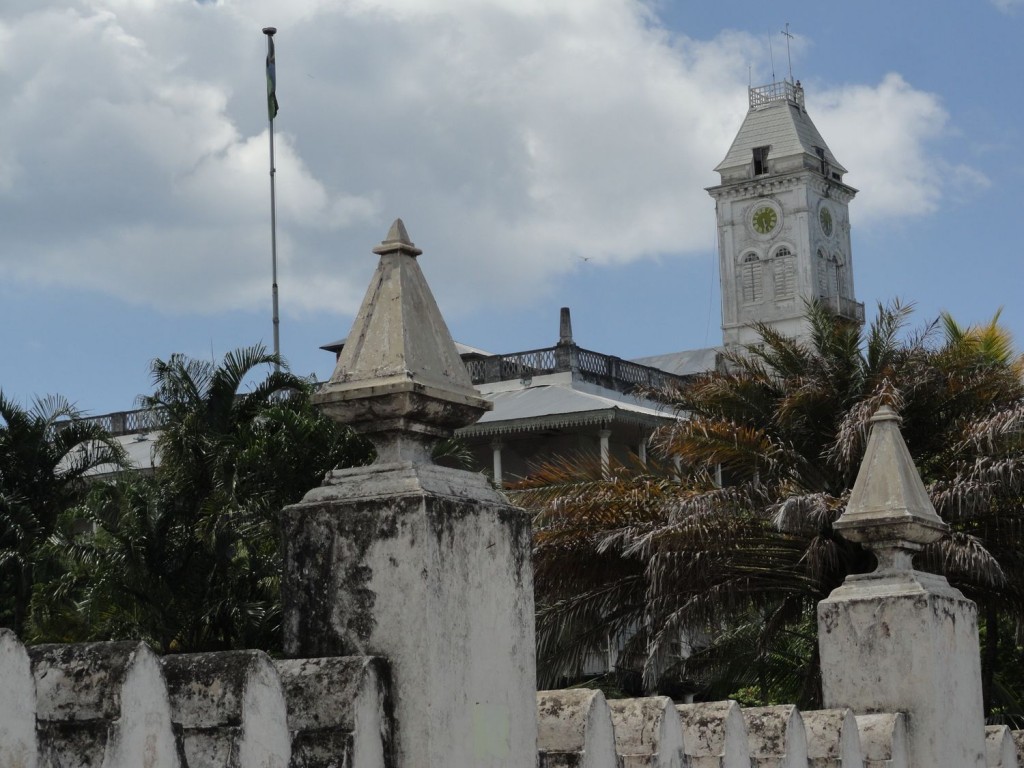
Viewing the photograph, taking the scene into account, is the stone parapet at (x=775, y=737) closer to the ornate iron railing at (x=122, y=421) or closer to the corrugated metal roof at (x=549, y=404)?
the corrugated metal roof at (x=549, y=404)

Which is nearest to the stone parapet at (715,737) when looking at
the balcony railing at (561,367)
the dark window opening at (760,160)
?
the balcony railing at (561,367)

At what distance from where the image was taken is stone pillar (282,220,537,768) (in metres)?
3.87

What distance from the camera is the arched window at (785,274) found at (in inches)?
3556

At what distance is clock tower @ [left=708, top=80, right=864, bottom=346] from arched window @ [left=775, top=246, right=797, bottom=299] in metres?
0.05

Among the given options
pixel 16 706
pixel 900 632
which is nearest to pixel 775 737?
pixel 900 632

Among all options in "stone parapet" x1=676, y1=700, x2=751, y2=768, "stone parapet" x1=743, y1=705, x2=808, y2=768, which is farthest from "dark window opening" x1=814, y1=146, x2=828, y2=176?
"stone parapet" x1=676, y1=700, x2=751, y2=768

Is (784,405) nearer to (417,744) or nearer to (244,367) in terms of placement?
(244,367)

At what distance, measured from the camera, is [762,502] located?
13.4m

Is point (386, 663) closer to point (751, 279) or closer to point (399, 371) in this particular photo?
point (399, 371)

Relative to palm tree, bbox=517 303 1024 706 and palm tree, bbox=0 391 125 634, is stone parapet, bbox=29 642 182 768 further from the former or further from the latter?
palm tree, bbox=0 391 125 634

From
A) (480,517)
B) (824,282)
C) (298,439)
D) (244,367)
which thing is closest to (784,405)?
(298,439)

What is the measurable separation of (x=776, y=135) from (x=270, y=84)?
2436 inches

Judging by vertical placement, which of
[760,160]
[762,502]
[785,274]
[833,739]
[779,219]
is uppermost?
[760,160]

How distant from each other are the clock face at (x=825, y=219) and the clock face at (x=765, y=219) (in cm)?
254
